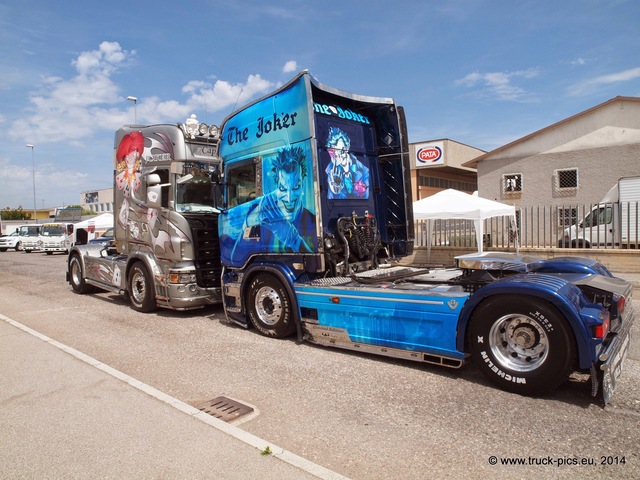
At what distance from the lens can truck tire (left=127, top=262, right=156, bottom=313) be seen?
9.08 meters

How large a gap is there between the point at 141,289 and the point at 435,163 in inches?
1036

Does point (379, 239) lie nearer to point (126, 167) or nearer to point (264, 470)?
point (264, 470)

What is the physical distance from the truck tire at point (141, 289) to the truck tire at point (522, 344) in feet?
21.2

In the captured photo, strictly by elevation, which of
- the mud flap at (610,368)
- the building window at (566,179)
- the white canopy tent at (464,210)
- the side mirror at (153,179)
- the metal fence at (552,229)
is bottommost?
the mud flap at (610,368)

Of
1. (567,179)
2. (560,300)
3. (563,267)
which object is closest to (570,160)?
(567,179)

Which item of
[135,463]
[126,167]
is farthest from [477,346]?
[126,167]

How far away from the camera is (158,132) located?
8.98 m

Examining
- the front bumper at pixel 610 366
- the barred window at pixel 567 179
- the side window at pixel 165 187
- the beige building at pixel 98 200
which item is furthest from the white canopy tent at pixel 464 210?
the beige building at pixel 98 200

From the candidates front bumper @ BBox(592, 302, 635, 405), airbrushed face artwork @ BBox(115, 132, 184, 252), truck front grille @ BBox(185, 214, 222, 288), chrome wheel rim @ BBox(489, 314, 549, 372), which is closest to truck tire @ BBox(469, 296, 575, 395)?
chrome wheel rim @ BBox(489, 314, 549, 372)

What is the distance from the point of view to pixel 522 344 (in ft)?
14.6

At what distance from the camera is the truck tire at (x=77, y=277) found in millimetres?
12180

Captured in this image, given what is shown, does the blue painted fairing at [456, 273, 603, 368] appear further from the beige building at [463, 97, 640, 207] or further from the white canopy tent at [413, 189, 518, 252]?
the beige building at [463, 97, 640, 207]

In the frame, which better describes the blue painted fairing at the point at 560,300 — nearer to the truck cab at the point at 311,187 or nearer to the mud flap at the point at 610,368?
the mud flap at the point at 610,368

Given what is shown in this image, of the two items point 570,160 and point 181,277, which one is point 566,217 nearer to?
point 570,160
